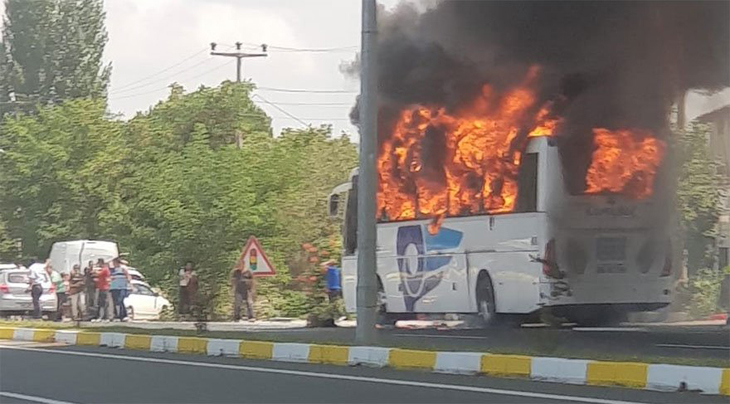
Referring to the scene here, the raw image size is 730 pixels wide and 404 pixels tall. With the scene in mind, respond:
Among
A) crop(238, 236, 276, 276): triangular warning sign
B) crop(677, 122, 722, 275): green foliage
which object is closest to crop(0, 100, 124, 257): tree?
crop(238, 236, 276, 276): triangular warning sign

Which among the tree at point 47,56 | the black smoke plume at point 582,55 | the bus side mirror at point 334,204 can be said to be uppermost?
the tree at point 47,56

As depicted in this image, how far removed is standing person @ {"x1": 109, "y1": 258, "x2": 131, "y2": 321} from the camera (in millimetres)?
29016

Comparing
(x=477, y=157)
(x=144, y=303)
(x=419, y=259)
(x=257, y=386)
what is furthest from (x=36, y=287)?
(x=257, y=386)

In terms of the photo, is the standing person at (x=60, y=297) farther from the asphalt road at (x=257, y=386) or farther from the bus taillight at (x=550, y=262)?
the bus taillight at (x=550, y=262)

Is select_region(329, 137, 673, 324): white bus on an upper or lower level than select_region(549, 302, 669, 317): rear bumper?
upper

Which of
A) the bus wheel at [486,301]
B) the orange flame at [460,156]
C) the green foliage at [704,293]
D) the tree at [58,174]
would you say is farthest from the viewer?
the tree at [58,174]

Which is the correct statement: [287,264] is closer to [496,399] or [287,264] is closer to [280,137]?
[280,137]

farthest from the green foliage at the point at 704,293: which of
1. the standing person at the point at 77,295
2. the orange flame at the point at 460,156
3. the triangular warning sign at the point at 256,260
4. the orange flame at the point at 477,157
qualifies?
the standing person at the point at 77,295

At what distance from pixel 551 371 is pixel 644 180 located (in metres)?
8.17

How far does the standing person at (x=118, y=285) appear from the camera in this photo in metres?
29.0

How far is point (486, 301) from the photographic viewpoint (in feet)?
70.0

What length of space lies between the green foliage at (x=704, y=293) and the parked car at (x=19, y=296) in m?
16.5

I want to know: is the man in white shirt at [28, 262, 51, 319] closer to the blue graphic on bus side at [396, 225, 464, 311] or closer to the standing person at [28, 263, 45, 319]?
the standing person at [28, 263, 45, 319]

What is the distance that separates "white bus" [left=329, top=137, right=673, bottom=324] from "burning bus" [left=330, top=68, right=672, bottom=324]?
0.02 m
